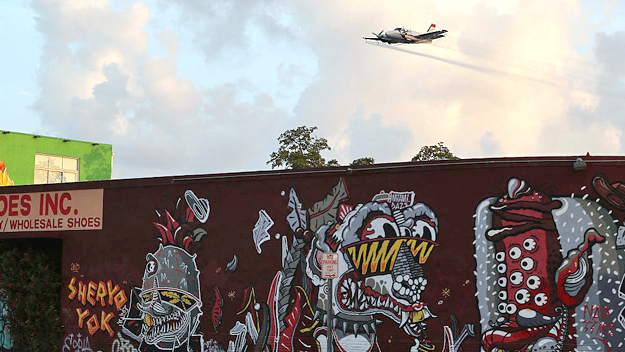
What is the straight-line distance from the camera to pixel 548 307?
14.4m

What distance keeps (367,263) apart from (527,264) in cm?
320

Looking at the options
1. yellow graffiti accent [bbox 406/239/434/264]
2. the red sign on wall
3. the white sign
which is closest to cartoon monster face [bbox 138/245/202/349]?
the red sign on wall

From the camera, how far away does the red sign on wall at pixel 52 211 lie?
64.3 feet

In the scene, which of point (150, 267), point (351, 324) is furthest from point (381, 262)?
point (150, 267)

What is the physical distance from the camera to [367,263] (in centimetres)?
1579

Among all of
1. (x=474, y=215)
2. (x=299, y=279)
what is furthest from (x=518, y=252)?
(x=299, y=279)

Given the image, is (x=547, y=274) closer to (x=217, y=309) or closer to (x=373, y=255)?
(x=373, y=255)

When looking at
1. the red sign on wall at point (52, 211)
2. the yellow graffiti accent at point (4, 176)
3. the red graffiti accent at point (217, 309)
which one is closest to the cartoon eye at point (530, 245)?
the red graffiti accent at point (217, 309)

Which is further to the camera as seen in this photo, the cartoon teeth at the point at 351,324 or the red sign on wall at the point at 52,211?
the red sign on wall at the point at 52,211

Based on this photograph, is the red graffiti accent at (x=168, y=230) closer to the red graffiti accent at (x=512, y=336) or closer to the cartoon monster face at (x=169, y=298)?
the cartoon monster face at (x=169, y=298)

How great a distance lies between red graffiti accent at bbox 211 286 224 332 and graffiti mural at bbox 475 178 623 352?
19.3 feet

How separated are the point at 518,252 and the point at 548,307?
1.16m

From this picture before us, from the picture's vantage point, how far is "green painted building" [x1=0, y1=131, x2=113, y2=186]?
45.3 m

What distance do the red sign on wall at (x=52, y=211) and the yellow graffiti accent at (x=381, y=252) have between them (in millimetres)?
7270
